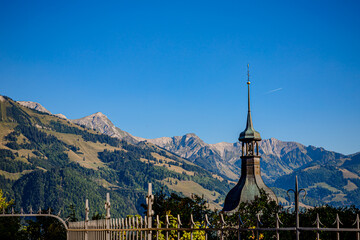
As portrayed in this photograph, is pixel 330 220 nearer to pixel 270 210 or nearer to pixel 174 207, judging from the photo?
pixel 270 210

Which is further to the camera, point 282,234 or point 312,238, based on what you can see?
point 282,234

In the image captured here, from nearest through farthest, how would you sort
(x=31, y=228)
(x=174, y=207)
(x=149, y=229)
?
(x=149, y=229) < (x=174, y=207) < (x=31, y=228)

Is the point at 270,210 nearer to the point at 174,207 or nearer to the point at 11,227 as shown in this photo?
the point at 174,207

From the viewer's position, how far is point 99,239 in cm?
1953

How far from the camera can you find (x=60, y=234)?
78938 millimetres

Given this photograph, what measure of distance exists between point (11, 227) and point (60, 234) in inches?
833

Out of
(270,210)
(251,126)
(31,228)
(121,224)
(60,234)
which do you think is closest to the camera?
(121,224)

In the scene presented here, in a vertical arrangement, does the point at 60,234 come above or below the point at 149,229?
below

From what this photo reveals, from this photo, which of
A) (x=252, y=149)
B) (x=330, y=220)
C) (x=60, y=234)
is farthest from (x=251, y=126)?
(x=330, y=220)

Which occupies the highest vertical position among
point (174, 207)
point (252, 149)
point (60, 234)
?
point (252, 149)

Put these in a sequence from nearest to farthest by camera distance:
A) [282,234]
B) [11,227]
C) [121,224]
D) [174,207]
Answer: [121,224]
[282,234]
[11,227]
[174,207]

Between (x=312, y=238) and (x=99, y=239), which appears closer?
(x=99, y=239)

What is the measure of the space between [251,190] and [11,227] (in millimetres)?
43773

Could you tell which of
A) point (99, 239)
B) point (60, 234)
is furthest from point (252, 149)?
point (99, 239)
